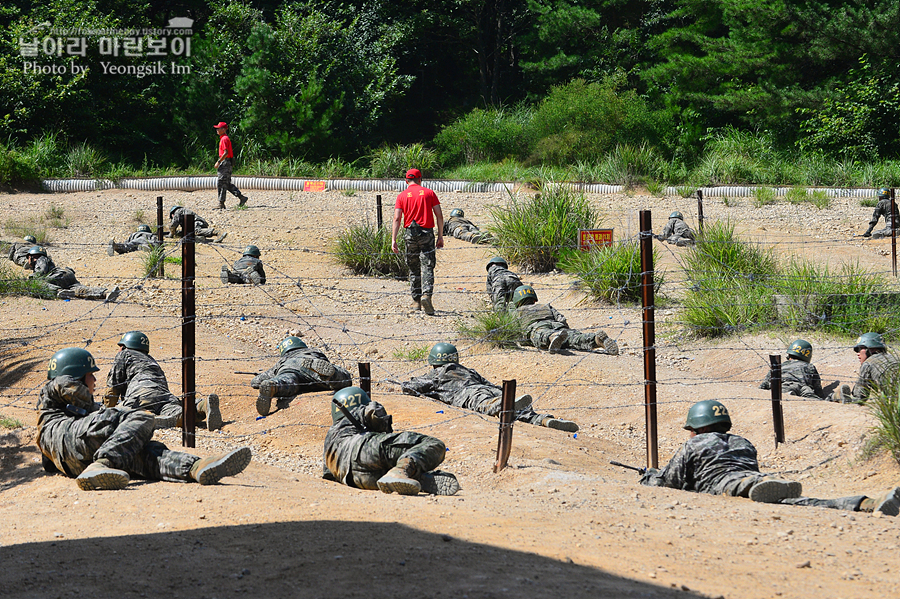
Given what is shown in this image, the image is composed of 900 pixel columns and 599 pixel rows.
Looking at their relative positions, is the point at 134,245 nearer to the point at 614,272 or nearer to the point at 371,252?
the point at 371,252

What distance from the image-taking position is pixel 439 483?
218 inches

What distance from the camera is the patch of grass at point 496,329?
10023 millimetres

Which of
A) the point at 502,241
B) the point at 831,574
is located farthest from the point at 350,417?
the point at 502,241

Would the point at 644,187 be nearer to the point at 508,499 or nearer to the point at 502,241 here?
the point at 502,241

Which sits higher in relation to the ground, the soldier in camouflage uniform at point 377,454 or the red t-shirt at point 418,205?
the red t-shirt at point 418,205

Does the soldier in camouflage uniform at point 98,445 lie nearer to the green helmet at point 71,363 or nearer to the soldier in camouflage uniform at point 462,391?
the green helmet at point 71,363

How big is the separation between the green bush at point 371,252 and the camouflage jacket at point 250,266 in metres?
1.36

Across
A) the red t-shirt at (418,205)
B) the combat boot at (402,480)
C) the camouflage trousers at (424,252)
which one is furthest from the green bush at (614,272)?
the combat boot at (402,480)

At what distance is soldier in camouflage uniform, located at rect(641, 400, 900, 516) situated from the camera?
527 cm

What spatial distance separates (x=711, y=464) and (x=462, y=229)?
37.5 ft

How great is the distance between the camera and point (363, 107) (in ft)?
90.3

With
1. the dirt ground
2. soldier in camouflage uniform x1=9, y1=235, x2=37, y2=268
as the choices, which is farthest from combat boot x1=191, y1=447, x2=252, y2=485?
soldier in camouflage uniform x1=9, y1=235, x2=37, y2=268

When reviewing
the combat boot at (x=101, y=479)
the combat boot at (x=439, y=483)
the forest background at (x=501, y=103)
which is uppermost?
the forest background at (x=501, y=103)

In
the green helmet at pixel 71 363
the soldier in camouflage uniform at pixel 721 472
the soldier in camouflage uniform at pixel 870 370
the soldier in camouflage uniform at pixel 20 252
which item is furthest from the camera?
the soldier in camouflage uniform at pixel 20 252
